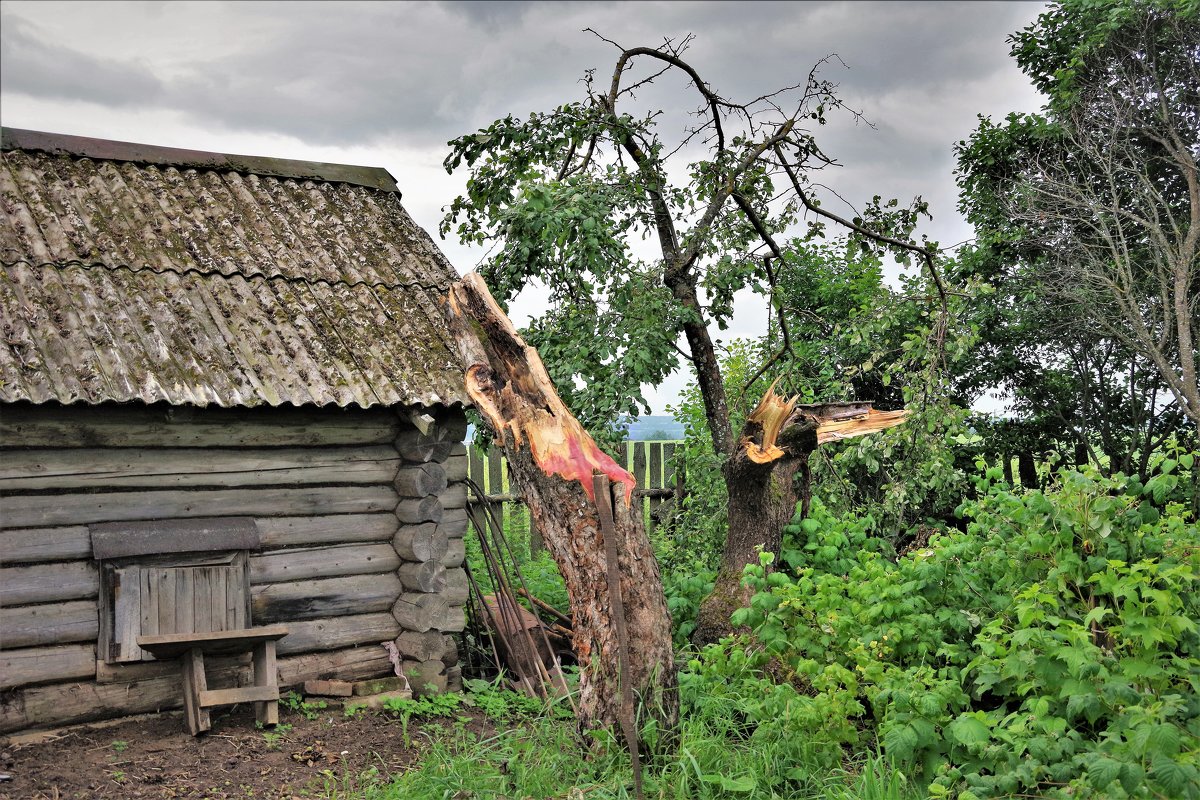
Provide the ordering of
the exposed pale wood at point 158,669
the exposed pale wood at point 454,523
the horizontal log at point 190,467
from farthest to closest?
the exposed pale wood at point 454,523, the exposed pale wood at point 158,669, the horizontal log at point 190,467

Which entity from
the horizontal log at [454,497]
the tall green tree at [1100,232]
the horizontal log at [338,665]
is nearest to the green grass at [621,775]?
the horizontal log at [338,665]

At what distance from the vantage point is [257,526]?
6.91m

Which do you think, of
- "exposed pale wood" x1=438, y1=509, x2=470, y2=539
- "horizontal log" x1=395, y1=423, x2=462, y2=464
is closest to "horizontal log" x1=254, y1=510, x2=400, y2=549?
"exposed pale wood" x1=438, y1=509, x2=470, y2=539

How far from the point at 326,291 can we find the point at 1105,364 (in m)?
11.7

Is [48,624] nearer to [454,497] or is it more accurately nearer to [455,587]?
[455,587]

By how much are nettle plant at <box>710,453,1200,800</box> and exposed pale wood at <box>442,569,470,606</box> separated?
5.88 feet

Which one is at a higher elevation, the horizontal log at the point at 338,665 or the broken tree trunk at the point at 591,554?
the broken tree trunk at the point at 591,554

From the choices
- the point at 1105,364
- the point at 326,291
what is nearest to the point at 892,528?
the point at 326,291

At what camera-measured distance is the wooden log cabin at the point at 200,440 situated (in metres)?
6.24

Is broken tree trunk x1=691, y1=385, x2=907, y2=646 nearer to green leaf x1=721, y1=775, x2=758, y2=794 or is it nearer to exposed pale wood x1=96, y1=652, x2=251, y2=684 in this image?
green leaf x1=721, y1=775, x2=758, y2=794

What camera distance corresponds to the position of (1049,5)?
1568 cm

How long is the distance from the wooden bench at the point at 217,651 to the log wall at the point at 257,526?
29 cm

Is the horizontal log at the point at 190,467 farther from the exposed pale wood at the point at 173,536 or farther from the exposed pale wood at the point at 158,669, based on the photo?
the exposed pale wood at the point at 158,669

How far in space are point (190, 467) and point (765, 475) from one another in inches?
155
